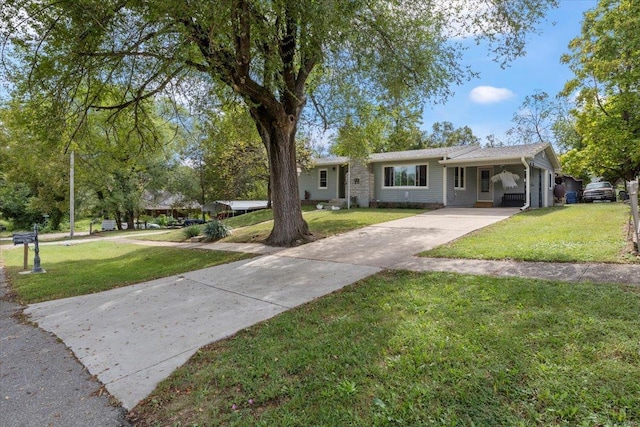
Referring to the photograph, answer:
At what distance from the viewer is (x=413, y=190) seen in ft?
63.6

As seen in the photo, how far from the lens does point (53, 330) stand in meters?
4.54

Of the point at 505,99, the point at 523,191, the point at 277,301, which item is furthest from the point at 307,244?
the point at 505,99

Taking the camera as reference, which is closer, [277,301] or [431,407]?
[431,407]

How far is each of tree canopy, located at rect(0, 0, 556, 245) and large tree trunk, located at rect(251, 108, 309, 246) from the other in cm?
3

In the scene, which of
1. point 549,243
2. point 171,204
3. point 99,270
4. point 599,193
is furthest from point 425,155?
point 171,204

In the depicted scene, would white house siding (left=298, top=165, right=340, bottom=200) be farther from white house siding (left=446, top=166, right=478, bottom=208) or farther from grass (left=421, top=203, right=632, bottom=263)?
grass (left=421, top=203, right=632, bottom=263)

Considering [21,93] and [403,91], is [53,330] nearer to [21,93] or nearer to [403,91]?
[21,93]

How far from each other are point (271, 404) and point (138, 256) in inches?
408

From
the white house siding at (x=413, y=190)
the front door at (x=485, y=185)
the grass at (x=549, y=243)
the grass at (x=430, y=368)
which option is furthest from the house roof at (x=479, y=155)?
the grass at (x=430, y=368)

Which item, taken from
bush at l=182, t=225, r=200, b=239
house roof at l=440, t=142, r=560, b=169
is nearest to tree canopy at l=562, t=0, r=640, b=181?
house roof at l=440, t=142, r=560, b=169

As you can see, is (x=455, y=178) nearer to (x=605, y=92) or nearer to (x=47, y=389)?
(x=605, y=92)

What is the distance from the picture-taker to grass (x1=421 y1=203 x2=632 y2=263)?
624 centimetres

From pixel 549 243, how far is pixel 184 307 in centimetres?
734

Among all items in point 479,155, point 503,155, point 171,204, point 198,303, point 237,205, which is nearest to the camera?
point 198,303
